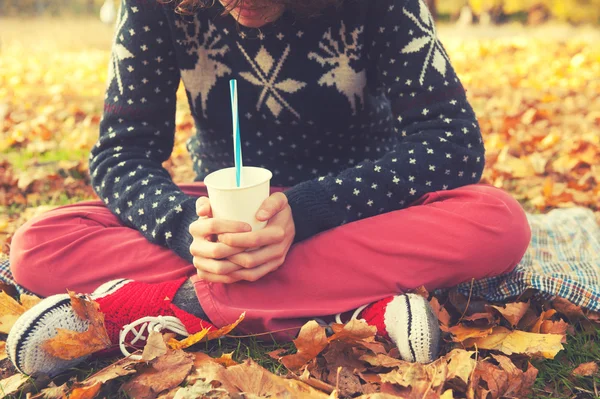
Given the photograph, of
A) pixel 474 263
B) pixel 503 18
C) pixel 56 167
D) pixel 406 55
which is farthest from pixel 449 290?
pixel 503 18

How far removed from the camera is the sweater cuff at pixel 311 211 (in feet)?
4.97

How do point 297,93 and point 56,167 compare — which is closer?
point 297,93

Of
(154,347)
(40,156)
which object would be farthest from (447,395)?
(40,156)

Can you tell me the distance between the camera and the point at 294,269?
4.94 ft

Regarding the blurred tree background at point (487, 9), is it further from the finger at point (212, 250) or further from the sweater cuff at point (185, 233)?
A: the finger at point (212, 250)

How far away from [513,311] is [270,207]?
71cm

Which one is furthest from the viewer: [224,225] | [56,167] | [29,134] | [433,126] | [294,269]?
[29,134]

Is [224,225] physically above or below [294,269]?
above

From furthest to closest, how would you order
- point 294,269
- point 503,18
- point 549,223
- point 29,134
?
point 503,18 < point 29,134 < point 549,223 < point 294,269

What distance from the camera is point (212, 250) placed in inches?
53.2

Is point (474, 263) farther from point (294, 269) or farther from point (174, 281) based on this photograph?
point (174, 281)

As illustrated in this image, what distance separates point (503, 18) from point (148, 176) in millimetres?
15057

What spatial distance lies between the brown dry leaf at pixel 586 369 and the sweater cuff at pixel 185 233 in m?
0.96

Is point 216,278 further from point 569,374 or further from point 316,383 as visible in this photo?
point 569,374
